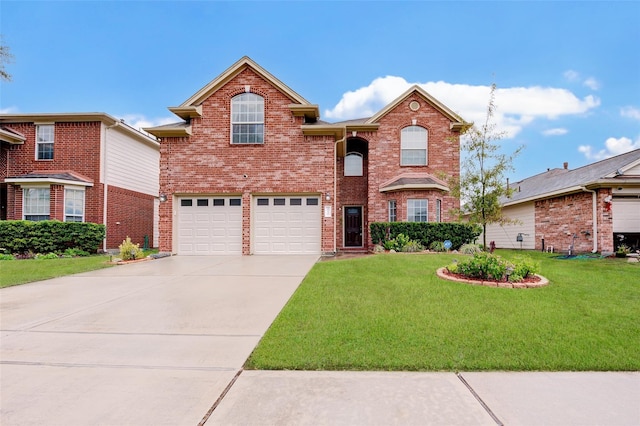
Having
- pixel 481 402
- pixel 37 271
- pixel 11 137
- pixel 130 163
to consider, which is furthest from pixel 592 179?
pixel 11 137

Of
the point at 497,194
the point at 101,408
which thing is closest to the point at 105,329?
the point at 101,408

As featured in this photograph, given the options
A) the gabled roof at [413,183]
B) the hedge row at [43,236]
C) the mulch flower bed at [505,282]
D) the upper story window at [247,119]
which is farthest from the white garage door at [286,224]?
the hedge row at [43,236]

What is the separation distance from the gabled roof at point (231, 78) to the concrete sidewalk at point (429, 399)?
486 inches

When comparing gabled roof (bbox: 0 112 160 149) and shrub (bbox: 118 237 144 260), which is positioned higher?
gabled roof (bbox: 0 112 160 149)

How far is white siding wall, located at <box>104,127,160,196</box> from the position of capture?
55.4 ft

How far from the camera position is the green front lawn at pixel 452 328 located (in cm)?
364

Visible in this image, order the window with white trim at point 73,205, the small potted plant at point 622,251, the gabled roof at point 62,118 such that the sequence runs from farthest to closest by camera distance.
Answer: the gabled roof at point 62,118, the window with white trim at point 73,205, the small potted plant at point 622,251

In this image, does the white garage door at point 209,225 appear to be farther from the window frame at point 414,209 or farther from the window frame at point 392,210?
the window frame at point 414,209

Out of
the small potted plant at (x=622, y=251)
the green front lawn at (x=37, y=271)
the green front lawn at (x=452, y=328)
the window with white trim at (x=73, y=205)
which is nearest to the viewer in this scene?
the green front lawn at (x=452, y=328)

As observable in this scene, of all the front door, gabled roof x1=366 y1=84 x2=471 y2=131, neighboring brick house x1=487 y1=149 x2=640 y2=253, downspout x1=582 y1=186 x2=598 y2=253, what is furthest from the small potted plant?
the front door

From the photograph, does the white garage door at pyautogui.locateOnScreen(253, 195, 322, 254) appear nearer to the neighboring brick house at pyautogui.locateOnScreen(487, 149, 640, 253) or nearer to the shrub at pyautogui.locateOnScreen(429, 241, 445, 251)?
the shrub at pyautogui.locateOnScreen(429, 241, 445, 251)

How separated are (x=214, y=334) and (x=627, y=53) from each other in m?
18.1

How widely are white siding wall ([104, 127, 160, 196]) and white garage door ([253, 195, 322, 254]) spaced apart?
26.6ft

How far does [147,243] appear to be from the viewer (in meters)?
19.7
